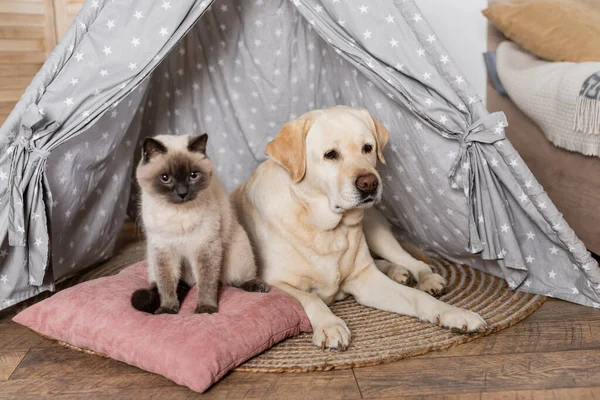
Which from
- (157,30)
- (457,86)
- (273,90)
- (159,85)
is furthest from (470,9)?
(157,30)

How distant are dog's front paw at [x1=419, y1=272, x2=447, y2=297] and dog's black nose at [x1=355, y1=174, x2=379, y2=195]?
2.23 feet

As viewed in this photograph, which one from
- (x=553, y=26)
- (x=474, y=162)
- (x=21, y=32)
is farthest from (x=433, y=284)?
(x=21, y=32)

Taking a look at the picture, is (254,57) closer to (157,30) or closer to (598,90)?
(157,30)

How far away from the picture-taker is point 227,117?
380cm

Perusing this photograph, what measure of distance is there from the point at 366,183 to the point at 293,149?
1.13 ft

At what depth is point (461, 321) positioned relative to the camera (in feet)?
7.93

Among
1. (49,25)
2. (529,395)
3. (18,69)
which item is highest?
(49,25)

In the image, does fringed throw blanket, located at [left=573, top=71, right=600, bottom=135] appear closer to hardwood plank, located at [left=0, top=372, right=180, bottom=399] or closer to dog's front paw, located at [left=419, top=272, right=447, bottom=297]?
dog's front paw, located at [left=419, top=272, right=447, bottom=297]

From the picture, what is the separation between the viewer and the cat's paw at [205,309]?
2.39 meters

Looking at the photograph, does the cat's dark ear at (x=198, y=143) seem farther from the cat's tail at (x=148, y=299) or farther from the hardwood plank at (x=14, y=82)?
the hardwood plank at (x=14, y=82)

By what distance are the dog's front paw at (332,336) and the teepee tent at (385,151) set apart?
0.75 meters

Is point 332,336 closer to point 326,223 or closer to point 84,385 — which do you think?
point 326,223

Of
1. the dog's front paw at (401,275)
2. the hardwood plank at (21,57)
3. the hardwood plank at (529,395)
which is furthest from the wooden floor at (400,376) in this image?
the hardwood plank at (21,57)

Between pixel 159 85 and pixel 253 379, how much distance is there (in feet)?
6.85
